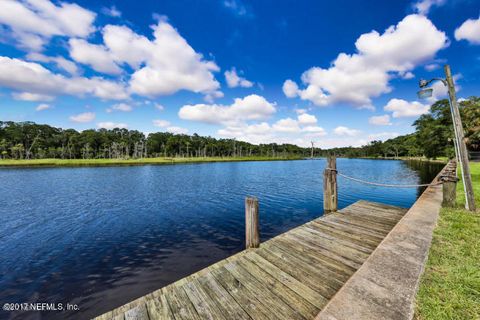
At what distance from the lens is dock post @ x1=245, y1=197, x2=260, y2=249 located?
5031 mm

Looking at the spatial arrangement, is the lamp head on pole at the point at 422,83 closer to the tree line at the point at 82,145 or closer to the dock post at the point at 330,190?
the dock post at the point at 330,190

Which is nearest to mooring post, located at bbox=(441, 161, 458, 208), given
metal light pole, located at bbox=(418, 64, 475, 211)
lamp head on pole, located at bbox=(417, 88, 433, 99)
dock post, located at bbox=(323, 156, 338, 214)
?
metal light pole, located at bbox=(418, 64, 475, 211)

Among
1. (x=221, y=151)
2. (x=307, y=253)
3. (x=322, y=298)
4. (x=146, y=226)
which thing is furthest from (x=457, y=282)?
(x=221, y=151)

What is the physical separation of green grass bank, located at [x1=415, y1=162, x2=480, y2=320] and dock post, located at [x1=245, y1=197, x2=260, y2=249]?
10.4 feet

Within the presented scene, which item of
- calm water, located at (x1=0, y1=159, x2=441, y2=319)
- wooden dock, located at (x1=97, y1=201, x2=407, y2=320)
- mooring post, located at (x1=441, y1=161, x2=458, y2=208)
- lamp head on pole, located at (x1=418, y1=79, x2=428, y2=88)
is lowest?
calm water, located at (x1=0, y1=159, x2=441, y2=319)

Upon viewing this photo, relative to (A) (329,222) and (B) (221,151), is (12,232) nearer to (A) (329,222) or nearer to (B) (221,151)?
(A) (329,222)

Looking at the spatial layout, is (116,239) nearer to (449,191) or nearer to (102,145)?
(449,191)

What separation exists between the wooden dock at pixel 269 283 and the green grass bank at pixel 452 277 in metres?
1.17

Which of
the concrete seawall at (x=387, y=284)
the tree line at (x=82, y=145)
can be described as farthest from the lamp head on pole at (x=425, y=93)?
the tree line at (x=82, y=145)

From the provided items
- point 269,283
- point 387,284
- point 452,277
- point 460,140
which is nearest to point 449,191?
point 460,140

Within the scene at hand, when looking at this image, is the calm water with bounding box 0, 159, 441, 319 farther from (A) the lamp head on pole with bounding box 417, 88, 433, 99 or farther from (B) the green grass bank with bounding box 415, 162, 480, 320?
(A) the lamp head on pole with bounding box 417, 88, 433, 99

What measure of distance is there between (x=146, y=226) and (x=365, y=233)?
9.62 metres

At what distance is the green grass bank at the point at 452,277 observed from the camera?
2.37 metres

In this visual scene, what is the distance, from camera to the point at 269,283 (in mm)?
3576
